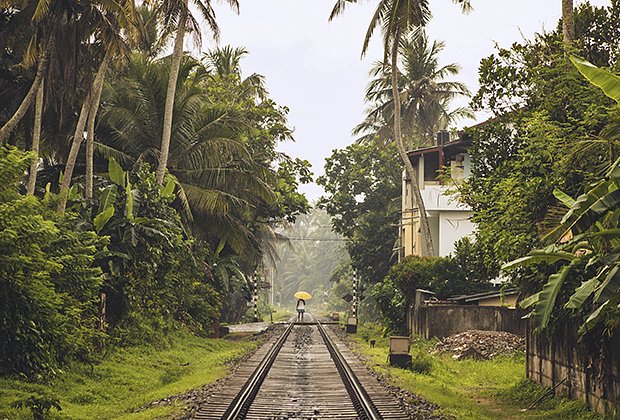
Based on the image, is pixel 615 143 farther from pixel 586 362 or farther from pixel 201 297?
pixel 201 297

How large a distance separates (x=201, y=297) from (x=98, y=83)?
410 inches

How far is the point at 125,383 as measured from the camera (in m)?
14.7

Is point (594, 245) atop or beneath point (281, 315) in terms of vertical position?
atop

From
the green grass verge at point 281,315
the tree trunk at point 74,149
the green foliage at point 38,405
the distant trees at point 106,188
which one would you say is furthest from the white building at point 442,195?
the green grass verge at point 281,315

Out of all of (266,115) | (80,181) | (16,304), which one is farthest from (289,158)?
(16,304)

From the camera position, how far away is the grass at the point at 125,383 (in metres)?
11.5

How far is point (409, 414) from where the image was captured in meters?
11.4

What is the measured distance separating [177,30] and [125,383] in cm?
1176

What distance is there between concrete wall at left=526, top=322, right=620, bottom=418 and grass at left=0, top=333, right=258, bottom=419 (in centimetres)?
617

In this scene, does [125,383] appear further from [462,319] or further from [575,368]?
[462,319]

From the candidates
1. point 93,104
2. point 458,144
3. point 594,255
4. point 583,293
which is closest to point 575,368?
point 594,255

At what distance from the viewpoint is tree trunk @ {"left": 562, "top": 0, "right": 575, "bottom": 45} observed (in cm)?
1593

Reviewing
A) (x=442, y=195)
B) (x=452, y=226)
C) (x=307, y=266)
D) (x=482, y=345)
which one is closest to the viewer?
(x=482, y=345)

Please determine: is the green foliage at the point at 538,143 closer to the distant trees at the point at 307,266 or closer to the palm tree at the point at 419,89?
the palm tree at the point at 419,89
